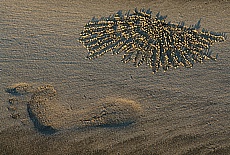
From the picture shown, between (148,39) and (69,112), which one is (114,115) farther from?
A: (148,39)

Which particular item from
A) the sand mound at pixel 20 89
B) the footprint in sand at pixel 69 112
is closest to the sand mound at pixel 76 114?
the footprint in sand at pixel 69 112

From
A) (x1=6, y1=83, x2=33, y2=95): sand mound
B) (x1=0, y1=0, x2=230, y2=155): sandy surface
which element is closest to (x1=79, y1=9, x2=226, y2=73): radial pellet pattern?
(x1=0, y1=0, x2=230, y2=155): sandy surface

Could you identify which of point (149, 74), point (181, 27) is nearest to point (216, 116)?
point (149, 74)

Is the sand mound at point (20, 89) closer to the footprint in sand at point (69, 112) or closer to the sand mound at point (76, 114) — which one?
the footprint in sand at point (69, 112)

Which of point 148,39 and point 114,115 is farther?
point 148,39

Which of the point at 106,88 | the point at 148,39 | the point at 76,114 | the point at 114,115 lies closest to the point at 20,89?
the point at 76,114

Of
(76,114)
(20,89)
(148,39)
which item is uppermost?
(148,39)
